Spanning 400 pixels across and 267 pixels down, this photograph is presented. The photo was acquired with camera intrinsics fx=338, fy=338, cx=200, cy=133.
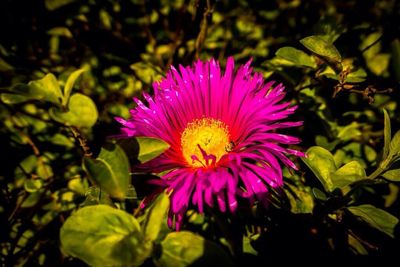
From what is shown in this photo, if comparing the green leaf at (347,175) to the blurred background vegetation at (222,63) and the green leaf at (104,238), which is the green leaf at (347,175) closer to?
the blurred background vegetation at (222,63)

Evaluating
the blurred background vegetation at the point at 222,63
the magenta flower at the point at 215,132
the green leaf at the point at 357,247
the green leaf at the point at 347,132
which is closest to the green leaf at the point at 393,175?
the blurred background vegetation at the point at 222,63

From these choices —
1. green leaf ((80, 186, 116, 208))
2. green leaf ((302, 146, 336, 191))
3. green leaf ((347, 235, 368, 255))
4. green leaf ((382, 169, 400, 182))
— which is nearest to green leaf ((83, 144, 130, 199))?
green leaf ((80, 186, 116, 208))

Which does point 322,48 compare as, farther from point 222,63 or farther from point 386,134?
point 222,63

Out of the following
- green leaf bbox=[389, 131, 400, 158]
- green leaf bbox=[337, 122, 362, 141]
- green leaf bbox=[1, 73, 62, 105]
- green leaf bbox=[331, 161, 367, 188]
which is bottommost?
green leaf bbox=[331, 161, 367, 188]

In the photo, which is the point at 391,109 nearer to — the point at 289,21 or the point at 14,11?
the point at 289,21

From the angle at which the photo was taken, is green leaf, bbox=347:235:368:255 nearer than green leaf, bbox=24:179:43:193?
Yes

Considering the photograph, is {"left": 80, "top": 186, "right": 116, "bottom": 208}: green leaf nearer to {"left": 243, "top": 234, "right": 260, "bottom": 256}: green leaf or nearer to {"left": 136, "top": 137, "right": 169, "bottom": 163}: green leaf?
{"left": 136, "top": 137, "right": 169, "bottom": 163}: green leaf

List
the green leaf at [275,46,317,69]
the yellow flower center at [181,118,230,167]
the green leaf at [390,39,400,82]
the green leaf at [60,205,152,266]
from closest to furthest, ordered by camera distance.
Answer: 1. the green leaf at [60,205,152,266]
2. the green leaf at [275,46,317,69]
3. the green leaf at [390,39,400,82]
4. the yellow flower center at [181,118,230,167]

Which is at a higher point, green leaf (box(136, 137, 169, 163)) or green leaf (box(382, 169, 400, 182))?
green leaf (box(136, 137, 169, 163))
